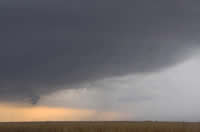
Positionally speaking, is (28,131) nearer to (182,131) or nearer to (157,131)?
(157,131)

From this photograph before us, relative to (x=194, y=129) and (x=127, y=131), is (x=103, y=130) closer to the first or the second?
(x=127, y=131)

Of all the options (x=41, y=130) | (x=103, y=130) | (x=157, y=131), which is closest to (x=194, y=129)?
(x=157, y=131)

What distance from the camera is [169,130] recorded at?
142 feet

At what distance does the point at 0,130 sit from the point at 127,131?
19817mm

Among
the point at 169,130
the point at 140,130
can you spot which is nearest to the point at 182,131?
the point at 169,130

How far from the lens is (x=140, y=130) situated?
45094 mm

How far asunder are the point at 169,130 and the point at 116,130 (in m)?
7.27

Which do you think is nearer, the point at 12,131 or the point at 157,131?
the point at 157,131

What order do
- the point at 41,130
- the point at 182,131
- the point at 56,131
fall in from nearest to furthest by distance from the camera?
the point at 182,131 → the point at 56,131 → the point at 41,130

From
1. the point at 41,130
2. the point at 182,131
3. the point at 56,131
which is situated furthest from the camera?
the point at 41,130

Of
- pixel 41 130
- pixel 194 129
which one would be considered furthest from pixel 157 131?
pixel 41 130

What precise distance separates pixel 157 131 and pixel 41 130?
59.4 ft

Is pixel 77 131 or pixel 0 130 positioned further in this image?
pixel 0 130

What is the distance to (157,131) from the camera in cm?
4359
